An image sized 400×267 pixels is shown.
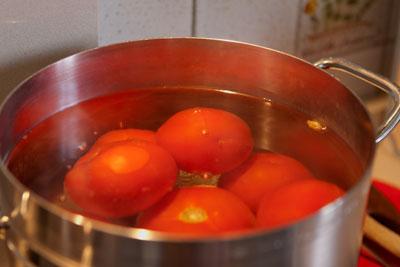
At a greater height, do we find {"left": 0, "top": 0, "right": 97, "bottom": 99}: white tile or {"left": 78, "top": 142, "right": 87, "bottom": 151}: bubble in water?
{"left": 0, "top": 0, "right": 97, "bottom": 99}: white tile

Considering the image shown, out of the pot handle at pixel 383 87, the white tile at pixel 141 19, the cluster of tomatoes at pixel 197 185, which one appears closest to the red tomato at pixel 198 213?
the cluster of tomatoes at pixel 197 185

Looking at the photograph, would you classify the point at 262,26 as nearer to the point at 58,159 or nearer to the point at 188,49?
the point at 188,49

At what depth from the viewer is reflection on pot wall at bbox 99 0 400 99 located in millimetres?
633

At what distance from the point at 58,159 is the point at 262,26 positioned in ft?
1.14

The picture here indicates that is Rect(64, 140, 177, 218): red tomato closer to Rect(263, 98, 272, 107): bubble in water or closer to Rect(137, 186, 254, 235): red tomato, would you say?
Rect(137, 186, 254, 235): red tomato

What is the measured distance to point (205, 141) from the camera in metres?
0.45

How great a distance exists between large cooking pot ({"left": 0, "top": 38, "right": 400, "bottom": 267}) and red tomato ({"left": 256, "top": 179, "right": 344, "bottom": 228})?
0.02 m

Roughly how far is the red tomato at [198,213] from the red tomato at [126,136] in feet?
0.22

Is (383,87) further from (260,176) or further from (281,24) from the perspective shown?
(281,24)

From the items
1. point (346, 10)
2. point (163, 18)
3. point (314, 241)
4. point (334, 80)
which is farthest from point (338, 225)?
point (346, 10)

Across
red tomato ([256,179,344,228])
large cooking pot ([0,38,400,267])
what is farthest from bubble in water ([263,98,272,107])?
red tomato ([256,179,344,228])

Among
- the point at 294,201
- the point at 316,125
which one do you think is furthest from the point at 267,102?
the point at 294,201

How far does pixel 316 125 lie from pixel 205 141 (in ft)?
0.33

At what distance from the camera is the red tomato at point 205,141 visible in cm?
45
